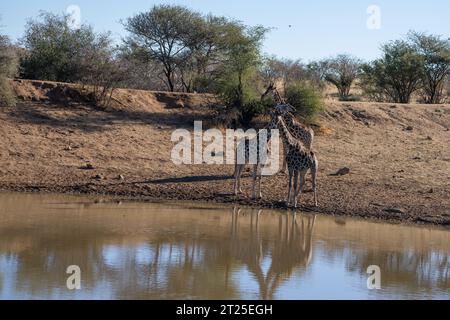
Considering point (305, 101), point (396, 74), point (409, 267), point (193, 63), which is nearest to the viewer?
point (409, 267)

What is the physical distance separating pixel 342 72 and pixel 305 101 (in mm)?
19977

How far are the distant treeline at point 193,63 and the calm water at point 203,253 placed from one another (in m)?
5.96

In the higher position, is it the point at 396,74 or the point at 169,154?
the point at 396,74

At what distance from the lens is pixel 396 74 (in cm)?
3234

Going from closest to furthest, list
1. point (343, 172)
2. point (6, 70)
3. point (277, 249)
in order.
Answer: point (277, 249), point (343, 172), point (6, 70)

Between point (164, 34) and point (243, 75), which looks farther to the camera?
point (164, 34)

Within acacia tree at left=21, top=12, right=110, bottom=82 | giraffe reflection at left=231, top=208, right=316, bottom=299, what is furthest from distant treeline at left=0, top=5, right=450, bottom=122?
giraffe reflection at left=231, top=208, right=316, bottom=299

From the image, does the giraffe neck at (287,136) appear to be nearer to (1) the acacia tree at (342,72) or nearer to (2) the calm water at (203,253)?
(2) the calm water at (203,253)

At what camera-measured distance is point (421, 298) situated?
912 cm

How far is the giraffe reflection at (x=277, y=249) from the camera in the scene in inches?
388

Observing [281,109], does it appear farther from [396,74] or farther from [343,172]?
[396,74]

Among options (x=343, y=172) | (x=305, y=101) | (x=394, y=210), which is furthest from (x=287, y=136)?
(x=305, y=101)
